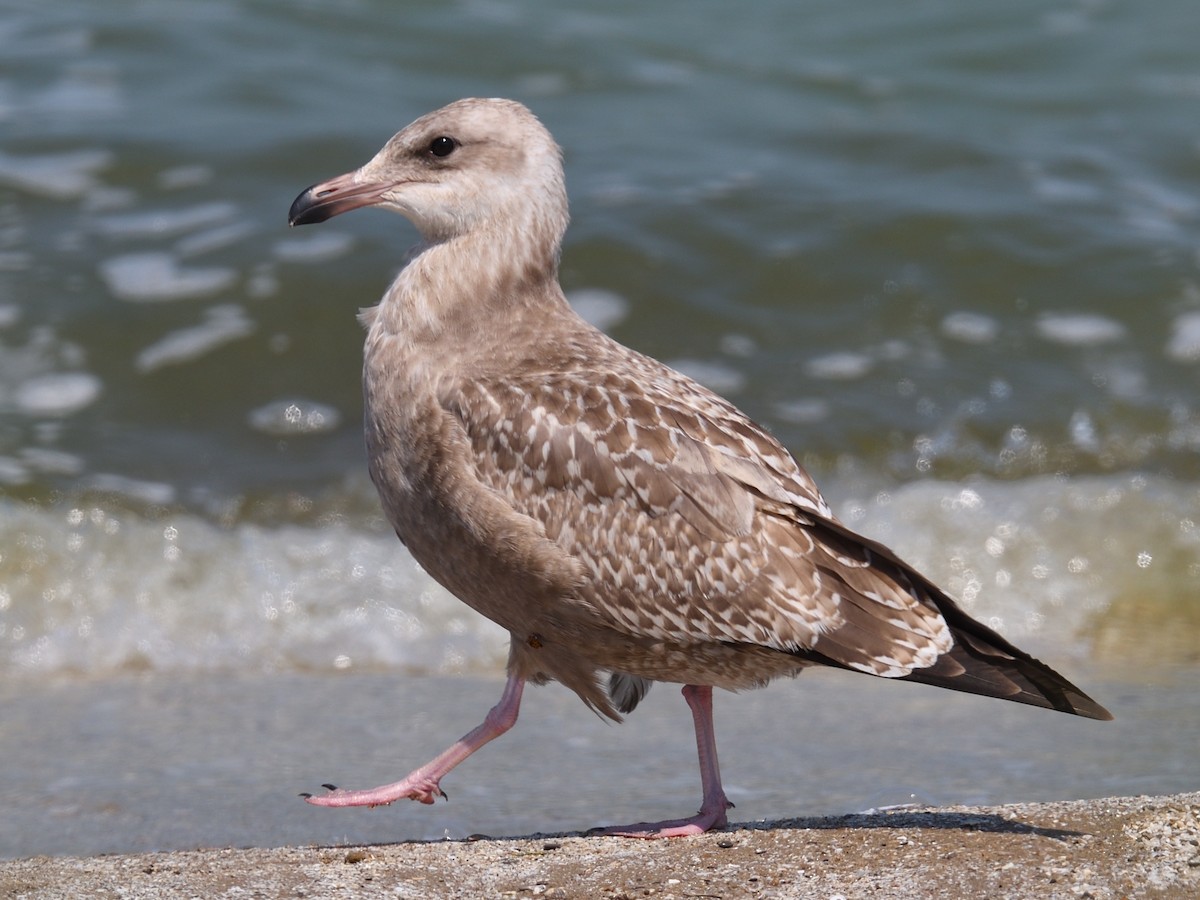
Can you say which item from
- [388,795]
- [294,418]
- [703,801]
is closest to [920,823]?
[703,801]

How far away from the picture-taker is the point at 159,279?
30.8ft

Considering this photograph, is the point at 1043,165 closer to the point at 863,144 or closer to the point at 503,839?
the point at 863,144

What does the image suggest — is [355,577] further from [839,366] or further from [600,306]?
[839,366]

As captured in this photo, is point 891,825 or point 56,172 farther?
point 56,172

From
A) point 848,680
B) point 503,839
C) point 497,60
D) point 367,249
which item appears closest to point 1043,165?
point 497,60

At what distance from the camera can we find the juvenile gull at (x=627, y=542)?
4.38 metres

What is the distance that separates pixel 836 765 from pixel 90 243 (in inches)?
237

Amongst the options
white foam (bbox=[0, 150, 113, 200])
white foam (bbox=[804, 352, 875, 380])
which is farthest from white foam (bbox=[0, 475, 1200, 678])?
white foam (bbox=[0, 150, 113, 200])

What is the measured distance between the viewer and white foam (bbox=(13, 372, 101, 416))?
8297 millimetres

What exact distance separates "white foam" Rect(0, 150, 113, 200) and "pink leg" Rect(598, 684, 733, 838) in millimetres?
6717

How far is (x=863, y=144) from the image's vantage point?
1166 centimetres

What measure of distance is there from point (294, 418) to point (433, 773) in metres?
4.07

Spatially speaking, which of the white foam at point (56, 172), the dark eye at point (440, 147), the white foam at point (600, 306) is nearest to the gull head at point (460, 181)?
the dark eye at point (440, 147)

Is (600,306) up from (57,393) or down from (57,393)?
up
